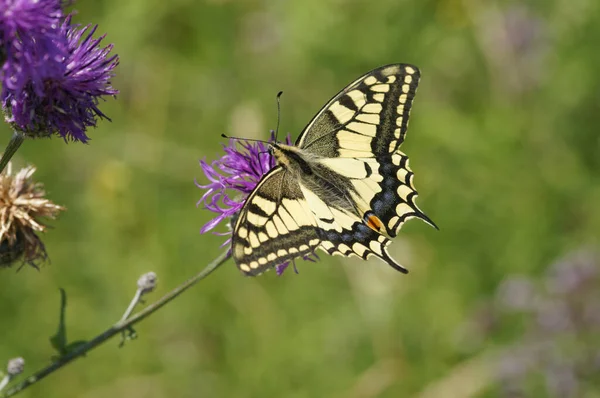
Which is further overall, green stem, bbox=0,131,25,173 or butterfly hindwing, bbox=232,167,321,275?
butterfly hindwing, bbox=232,167,321,275

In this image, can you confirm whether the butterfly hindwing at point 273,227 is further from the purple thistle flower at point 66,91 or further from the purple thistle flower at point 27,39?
the purple thistle flower at point 27,39

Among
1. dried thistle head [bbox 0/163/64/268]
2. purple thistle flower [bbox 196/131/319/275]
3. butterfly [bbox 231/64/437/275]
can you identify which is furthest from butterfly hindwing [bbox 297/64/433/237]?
dried thistle head [bbox 0/163/64/268]

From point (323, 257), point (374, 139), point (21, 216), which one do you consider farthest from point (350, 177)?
point (323, 257)

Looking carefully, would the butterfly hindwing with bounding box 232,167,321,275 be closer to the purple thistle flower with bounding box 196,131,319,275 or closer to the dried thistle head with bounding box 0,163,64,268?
the purple thistle flower with bounding box 196,131,319,275

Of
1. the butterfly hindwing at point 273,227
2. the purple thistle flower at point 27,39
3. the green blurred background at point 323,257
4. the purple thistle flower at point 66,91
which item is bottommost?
the butterfly hindwing at point 273,227

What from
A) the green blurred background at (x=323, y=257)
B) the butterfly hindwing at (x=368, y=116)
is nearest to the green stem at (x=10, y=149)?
the butterfly hindwing at (x=368, y=116)

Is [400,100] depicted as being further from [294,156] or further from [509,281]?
[509,281]
